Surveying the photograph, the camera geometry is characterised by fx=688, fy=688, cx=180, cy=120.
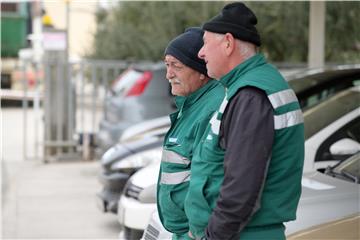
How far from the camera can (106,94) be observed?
11016 millimetres

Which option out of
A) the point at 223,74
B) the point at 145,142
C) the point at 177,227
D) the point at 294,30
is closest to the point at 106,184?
the point at 145,142

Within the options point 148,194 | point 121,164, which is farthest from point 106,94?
point 148,194

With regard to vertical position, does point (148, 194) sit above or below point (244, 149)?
below

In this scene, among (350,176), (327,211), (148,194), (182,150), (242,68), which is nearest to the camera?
(242,68)

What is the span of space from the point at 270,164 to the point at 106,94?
868 cm

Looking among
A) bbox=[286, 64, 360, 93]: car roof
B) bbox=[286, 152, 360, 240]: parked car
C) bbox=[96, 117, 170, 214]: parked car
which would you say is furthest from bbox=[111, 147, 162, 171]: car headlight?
bbox=[286, 152, 360, 240]: parked car

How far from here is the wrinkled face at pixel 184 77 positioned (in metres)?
3.07

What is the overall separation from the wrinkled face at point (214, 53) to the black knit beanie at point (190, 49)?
1.11 feet

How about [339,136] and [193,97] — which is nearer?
[193,97]

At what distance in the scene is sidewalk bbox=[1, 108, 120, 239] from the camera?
699 centimetres

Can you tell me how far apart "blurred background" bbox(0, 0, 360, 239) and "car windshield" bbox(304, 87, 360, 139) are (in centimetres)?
12

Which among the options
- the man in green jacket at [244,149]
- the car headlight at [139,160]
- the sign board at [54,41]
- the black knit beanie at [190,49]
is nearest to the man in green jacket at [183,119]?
the black knit beanie at [190,49]

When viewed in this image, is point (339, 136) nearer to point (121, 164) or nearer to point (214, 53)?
point (121, 164)

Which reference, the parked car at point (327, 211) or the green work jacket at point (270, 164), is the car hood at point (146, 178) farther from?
the green work jacket at point (270, 164)
